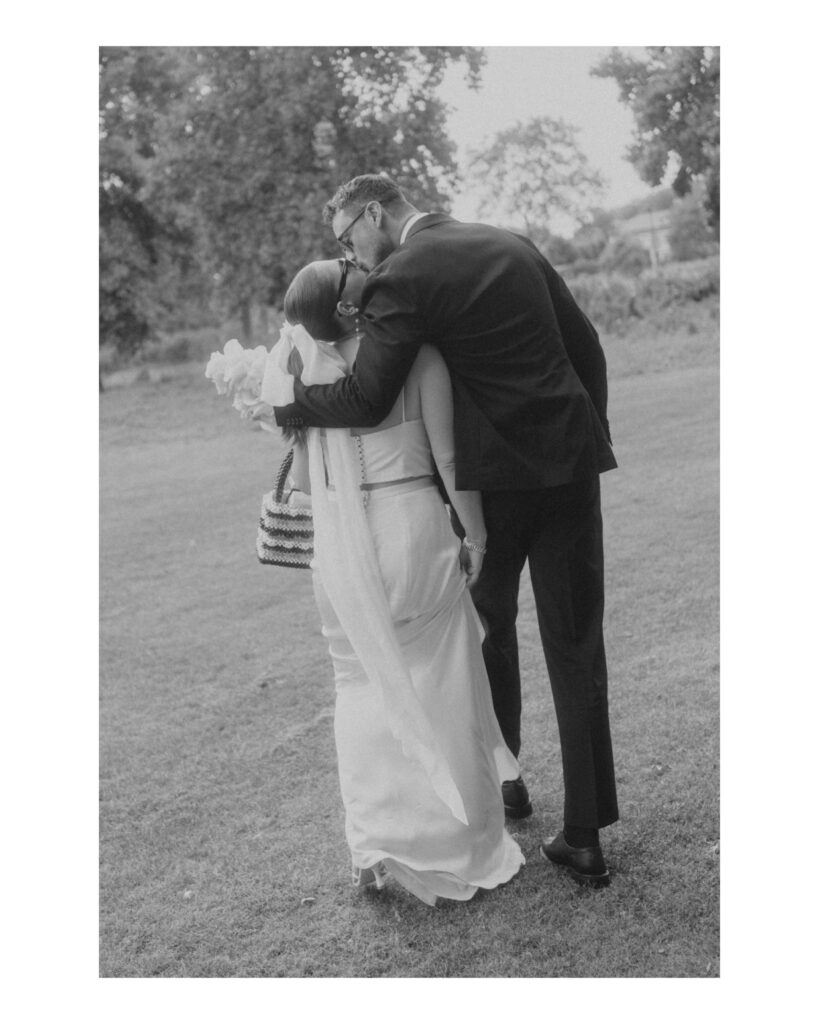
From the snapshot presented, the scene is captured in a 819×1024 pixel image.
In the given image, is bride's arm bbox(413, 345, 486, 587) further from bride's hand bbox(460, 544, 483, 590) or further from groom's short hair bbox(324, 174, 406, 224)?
groom's short hair bbox(324, 174, 406, 224)

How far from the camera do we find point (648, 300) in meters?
7.02

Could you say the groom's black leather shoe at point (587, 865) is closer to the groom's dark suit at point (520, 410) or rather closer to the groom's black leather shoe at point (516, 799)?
the groom's dark suit at point (520, 410)

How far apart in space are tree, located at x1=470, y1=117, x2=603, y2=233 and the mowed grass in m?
1.39

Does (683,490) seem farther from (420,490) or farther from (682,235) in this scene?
(420,490)

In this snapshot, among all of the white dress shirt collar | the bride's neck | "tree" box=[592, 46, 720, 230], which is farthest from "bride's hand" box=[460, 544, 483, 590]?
"tree" box=[592, 46, 720, 230]

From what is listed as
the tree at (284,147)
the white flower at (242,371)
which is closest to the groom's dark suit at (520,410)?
the white flower at (242,371)

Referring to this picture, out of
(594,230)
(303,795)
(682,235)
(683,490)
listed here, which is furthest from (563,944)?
(682,235)

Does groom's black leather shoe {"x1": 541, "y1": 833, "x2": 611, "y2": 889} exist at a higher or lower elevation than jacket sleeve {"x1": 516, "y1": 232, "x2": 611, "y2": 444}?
lower

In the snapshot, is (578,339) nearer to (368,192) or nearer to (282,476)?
(368,192)

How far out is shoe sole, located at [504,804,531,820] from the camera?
296 cm

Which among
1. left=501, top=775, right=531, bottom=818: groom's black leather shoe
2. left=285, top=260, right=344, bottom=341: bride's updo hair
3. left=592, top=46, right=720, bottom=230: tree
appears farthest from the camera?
left=592, top=46, right=720, bottom=230: tree

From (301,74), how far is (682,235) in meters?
2.63

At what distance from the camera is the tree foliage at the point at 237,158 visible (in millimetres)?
6340

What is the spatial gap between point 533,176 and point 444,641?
4150 mm
